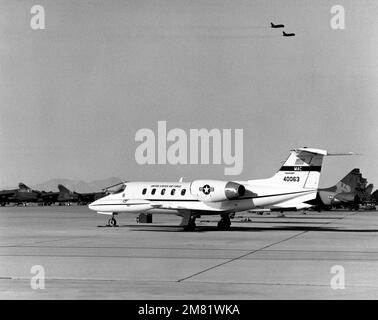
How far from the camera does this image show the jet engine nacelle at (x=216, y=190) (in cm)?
3738

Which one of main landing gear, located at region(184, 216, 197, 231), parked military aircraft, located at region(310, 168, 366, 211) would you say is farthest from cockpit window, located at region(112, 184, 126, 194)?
parked military aircraft, located at region(310, 168, 366, 211)

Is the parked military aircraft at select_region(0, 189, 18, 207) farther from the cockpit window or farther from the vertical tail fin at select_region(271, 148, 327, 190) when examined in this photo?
the vertical tail fin at select_region(271, 148, 327, 190)

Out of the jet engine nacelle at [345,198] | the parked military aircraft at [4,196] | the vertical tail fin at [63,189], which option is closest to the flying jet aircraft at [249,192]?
the jet engine nacelle at [345,198]

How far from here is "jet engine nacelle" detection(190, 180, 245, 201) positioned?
123 feet

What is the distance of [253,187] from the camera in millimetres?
38938

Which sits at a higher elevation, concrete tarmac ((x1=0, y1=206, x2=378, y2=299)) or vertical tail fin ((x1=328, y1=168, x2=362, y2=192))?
concrete tarmac ((x1=0, y1=206, x2=378, y2=299))

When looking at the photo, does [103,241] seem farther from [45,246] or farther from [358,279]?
[358,279]

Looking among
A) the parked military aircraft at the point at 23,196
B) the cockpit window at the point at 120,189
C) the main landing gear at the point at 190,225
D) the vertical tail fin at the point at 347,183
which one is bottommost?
the parked military aircraft at the point at 23,196

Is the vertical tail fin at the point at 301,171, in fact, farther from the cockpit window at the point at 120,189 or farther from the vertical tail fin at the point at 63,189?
the vertical tail fin at the point at 63,189

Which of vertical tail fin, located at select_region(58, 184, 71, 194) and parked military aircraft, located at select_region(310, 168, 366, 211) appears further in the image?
vertical tail fin, located at select_region(58, 184, 71, 194)

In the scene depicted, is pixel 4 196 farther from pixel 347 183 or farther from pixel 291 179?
pixel 291 179

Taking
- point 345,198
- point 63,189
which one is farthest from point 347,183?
point 63,189

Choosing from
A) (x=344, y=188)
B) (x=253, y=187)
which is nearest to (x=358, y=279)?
(x=253, y=187)

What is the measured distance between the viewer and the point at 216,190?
37.8 m
